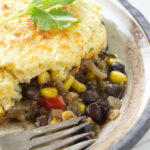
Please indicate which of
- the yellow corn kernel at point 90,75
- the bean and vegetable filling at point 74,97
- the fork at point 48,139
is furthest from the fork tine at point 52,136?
the yellow corn kernel at point 90,75

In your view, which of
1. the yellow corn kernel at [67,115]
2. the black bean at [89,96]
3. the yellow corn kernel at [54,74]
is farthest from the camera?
the black bean at [89,96]

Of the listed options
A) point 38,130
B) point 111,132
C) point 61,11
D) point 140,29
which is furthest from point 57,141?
point 140,29

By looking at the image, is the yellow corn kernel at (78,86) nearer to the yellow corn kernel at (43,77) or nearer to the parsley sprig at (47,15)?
the yellow corn kernel at (43,77)

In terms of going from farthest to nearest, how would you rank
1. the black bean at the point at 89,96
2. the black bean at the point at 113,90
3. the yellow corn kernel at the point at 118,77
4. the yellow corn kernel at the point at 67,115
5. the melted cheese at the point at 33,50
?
1. the yellow corn kernel at the point at 118,77
2. the black bean at the point at 113,90
3. the black bean at the point at 89,96
4. the yellow corn kernel at the point at 67,115
5. the melted cheese at the point at 33,50

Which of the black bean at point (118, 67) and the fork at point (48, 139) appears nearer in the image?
the fork at point (48, 139)

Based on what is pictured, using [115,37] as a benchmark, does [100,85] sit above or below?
below

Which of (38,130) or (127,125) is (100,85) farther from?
(38,130)
